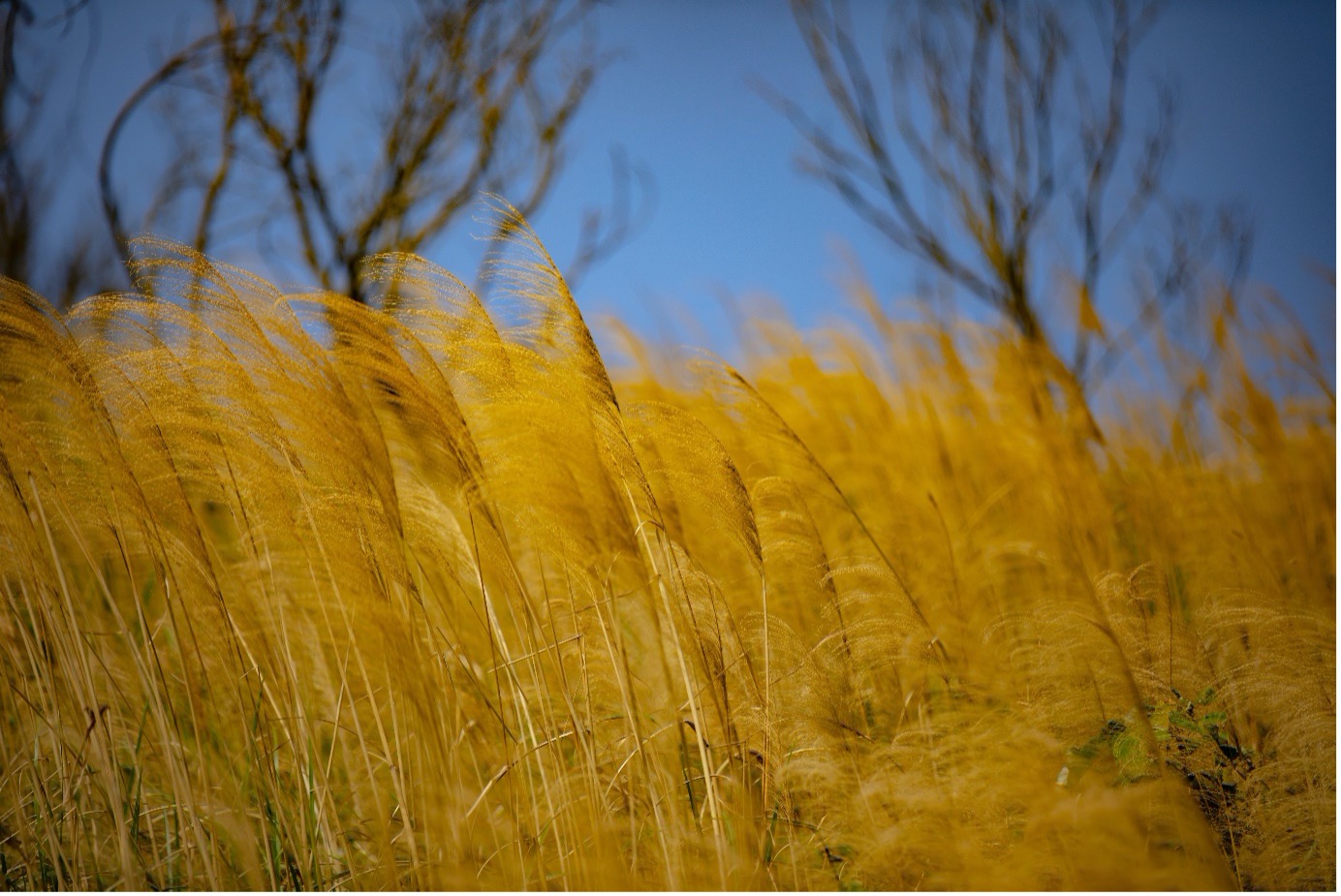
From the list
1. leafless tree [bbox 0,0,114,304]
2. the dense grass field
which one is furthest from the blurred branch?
leafless tree [bbox 0,0,114,304]

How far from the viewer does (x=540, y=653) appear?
48.3 inches

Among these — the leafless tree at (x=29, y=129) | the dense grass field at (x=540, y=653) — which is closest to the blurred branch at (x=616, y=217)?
the dense grass field at (x=540, y=653)

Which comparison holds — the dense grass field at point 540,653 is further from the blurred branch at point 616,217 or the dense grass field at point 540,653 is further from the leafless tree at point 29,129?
the leafless tree at point 29,129

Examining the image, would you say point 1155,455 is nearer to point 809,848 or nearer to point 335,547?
point 809,848

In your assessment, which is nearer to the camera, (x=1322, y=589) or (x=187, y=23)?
(x=1322, y=589)

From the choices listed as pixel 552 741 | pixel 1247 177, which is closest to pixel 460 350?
pixel 552 741

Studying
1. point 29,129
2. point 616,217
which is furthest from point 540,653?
point 29,129

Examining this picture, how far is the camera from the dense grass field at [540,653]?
960 millimetres

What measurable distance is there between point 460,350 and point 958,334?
1509mm

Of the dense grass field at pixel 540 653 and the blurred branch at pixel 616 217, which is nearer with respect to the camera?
the dense grass field at pixel 540 653

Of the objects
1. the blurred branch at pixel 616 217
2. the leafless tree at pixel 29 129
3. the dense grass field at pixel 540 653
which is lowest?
the dense grass field at pixel 540 653

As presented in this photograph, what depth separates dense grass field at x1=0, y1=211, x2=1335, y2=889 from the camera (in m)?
0.96

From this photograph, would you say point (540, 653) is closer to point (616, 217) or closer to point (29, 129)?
point (616, 217)

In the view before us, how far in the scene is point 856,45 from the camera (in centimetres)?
234
